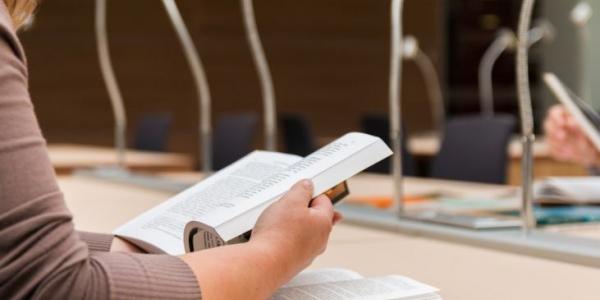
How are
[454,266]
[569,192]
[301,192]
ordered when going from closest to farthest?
[301,192] → [454,266] → [569,192]

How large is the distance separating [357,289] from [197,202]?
0.97 ft

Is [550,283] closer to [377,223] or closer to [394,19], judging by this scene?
[377,223]

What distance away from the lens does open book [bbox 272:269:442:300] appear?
42.3 inches

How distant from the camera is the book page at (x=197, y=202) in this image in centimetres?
124

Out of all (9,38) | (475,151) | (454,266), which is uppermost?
(9,38)

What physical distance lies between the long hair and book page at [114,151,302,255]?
326mm

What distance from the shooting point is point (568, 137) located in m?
2.60

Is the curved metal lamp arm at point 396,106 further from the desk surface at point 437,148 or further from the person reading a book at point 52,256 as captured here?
the desk surface at point 437,148

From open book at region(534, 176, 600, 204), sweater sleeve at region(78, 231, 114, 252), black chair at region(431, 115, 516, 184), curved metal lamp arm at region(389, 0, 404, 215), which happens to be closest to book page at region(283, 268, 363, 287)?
sweater sleeve at region(78, 231, 114, 252)

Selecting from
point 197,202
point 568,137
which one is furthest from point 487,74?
point 197,202

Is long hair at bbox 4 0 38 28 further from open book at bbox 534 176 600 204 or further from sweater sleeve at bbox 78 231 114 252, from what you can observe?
open book at bbox 534 176 600 204

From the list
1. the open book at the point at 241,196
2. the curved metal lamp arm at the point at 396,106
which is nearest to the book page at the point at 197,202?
the open book at the point at 241,196

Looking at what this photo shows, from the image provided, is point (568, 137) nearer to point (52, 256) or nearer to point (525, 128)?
point (525, 128)

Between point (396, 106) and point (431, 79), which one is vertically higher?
point (396, 106)
